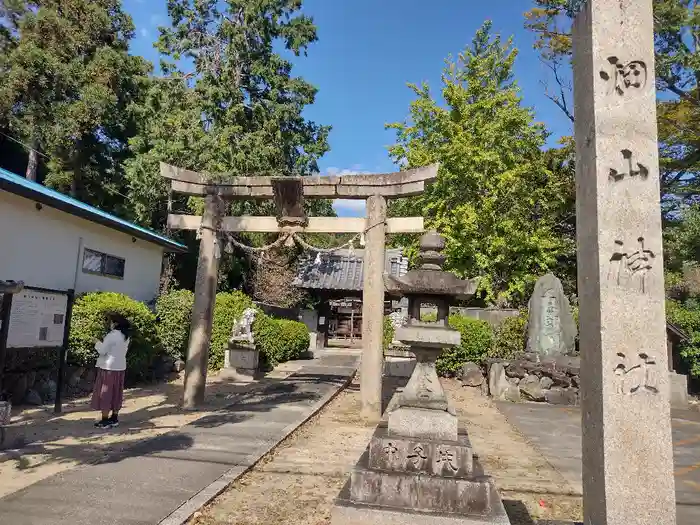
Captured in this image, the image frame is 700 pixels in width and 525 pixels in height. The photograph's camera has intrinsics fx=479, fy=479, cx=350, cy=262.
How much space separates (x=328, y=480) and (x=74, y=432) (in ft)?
13.8

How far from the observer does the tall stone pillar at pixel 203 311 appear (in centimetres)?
984

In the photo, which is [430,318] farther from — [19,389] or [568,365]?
[19,389]

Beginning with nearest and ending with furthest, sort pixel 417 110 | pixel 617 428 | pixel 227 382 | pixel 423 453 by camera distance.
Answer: pixel 617 428 → pixel 423 453 → pixel 227 382 → pixel 417 110

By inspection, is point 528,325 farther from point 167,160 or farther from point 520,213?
point 167,160

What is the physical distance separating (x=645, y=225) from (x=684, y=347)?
14.2m

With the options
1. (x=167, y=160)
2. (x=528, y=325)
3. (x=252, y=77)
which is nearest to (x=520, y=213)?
(x=528, y=325)

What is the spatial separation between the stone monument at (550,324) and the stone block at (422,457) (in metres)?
10.7

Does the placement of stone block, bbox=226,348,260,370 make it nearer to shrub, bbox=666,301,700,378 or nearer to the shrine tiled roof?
the shrine tiled roof

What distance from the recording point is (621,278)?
3.41 meters

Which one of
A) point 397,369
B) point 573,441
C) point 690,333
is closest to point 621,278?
point 573,441

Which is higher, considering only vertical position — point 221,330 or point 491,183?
point 491,183

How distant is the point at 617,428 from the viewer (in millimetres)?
3258

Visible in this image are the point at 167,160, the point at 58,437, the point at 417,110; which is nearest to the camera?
the point at 58,437

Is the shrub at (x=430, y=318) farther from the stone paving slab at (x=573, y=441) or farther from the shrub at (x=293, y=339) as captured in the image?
the shrub at (x=293, y=339)
